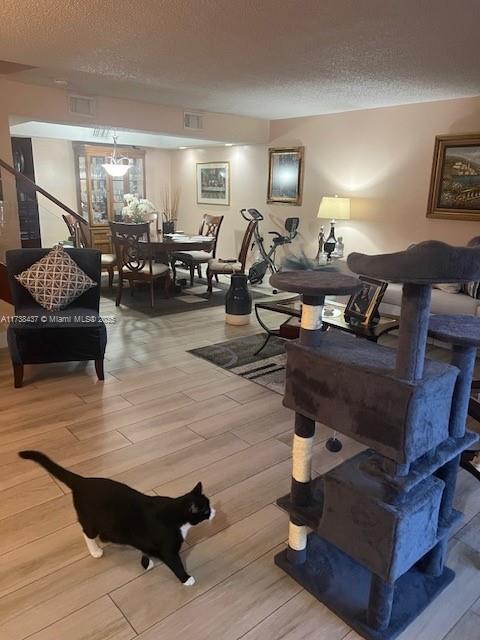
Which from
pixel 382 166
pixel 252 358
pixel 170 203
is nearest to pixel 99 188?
pixel 170 203

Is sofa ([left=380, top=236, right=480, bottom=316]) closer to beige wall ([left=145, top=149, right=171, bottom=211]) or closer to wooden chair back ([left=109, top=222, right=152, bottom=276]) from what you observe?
wooden chair back ([left=109, top=222, right=152, bottom=276])

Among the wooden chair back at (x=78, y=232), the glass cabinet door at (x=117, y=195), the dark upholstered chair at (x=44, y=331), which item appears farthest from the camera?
the glass cabinet door at (x=117, y=195)

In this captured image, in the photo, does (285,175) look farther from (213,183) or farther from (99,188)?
(99,188)

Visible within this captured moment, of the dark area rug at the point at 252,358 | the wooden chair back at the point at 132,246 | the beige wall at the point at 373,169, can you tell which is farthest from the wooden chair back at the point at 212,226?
the dark area rug at the point at 252,358

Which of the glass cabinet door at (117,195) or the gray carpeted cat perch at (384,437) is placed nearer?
the gray carpeted cat perch at (384,437)

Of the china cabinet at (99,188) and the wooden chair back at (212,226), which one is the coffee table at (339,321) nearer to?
the wooden chair back at (212,226)

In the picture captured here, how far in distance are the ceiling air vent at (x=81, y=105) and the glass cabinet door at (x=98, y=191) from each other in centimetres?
301

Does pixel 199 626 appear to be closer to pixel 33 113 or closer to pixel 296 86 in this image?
pixel 296 86

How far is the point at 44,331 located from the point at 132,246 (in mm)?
2548

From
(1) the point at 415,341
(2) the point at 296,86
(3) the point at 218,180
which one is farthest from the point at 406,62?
(3) the point at 218,180

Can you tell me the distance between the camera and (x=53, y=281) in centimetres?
340

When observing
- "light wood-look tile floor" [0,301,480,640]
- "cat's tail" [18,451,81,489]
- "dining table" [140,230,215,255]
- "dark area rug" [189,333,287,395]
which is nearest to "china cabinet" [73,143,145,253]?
"dining table" [140,230,215,255]

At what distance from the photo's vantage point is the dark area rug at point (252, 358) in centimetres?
358

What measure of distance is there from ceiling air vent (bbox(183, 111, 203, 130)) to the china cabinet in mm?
2674
